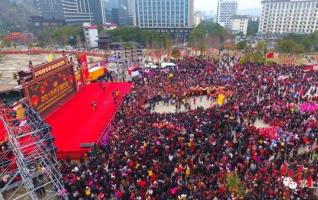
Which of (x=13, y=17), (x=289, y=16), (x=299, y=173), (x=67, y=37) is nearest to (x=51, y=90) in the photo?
(x=299, y=173)

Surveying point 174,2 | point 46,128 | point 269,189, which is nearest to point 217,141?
point 269,189

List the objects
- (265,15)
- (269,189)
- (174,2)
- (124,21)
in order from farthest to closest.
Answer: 1. (124,21)
2. (265,15)
3. (174,2)
4. (269,189)

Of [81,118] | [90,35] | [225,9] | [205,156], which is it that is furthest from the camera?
[225,9]

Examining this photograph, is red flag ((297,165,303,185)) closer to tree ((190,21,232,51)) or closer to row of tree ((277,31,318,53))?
row of tree ((277,31,318,53))

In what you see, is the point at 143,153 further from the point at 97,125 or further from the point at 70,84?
the point at 70,84

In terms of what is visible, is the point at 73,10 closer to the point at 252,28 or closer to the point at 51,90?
the point at 252,28

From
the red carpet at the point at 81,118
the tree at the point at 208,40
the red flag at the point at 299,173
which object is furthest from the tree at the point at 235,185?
the tree at the point at 208,40
